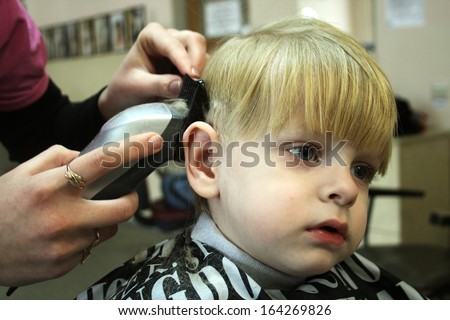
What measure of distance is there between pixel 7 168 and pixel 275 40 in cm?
43

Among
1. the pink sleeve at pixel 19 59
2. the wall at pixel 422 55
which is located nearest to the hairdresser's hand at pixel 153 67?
the pink sleeve at pixel 19 59

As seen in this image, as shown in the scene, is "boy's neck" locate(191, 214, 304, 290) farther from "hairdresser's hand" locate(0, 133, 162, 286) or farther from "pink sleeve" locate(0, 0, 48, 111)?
"pink sleeve" locate(0, 0, 48, 111)

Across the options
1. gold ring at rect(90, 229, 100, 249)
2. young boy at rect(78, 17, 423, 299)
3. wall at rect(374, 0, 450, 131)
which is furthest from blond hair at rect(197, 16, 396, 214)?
wall at rect(374, 0, 450, 131)

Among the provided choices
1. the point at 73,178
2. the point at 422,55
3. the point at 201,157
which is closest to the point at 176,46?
the point at 201,157

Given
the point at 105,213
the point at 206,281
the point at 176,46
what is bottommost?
the point at 206,281

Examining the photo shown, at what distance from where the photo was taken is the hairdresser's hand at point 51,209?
23.4 inches

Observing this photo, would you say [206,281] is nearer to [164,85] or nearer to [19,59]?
[164,85]

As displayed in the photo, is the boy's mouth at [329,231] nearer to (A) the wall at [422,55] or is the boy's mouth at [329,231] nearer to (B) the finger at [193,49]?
(B) the finger at [193,49]

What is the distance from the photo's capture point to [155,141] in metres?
0.63

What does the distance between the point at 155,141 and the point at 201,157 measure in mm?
103

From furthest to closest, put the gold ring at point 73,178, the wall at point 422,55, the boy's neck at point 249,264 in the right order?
the wall at point 422,55 < the boy's neck at point 249,264 < the gold ring at point 73,178

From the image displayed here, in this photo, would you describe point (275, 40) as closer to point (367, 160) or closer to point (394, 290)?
point (367, 160)

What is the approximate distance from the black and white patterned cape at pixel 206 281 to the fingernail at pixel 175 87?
0.23 meters

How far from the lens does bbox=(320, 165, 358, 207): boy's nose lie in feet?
2.01
